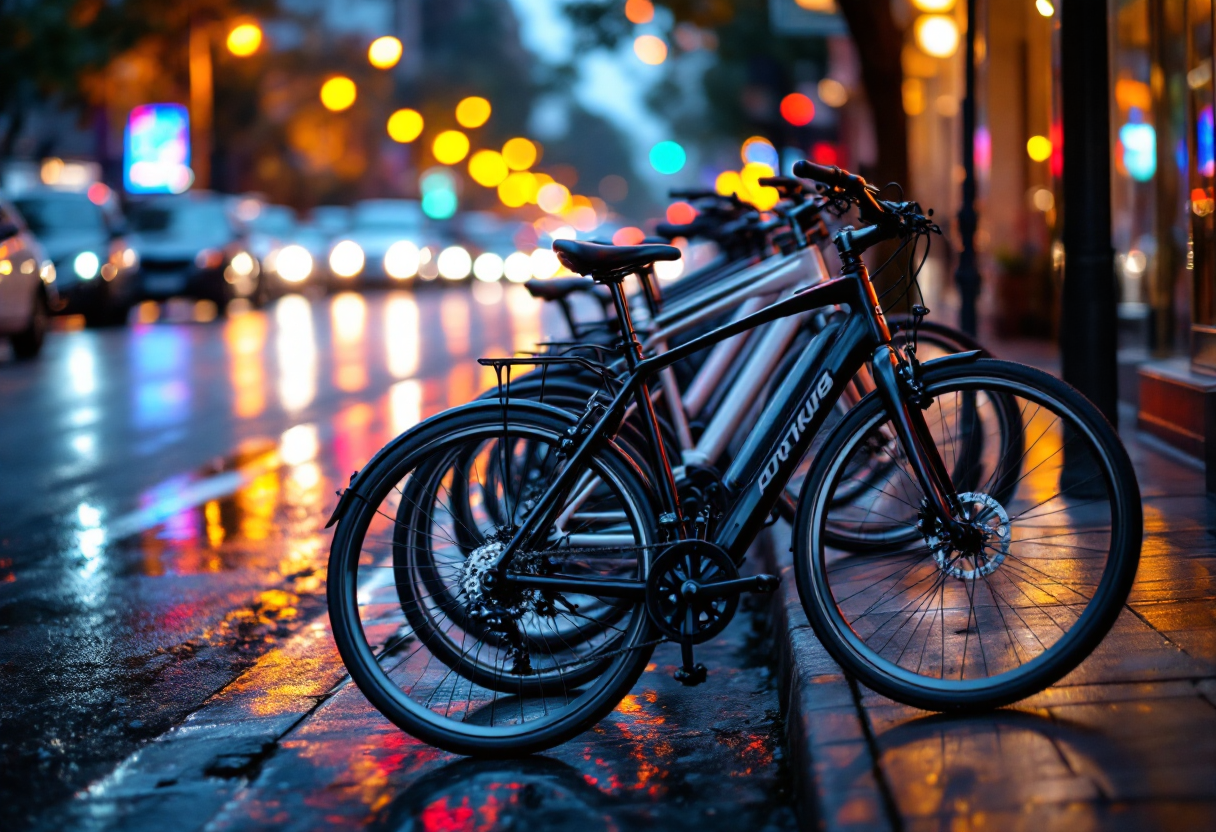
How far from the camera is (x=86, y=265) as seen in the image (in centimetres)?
2136

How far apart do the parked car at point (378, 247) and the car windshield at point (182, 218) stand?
384 inches

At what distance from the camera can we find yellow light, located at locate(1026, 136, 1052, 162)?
16312 mm

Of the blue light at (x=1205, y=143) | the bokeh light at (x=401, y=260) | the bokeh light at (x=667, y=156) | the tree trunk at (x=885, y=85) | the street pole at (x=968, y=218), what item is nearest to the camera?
the blue light at (x=1205, y=143)

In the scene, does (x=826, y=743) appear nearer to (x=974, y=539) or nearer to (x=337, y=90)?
(x=974, y=539)

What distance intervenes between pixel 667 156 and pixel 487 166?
2177 inches

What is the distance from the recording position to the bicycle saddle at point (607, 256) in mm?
4082

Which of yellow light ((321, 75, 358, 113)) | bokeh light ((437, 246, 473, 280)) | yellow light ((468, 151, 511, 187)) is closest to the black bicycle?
yellow light ((321, 75, 358, 113))

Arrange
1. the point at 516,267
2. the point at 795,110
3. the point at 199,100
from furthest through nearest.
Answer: the point at 516,267
the point at 199,100
the point at 795,110

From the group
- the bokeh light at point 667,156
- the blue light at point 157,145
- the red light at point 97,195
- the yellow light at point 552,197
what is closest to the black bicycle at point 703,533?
the red light at point 97,195

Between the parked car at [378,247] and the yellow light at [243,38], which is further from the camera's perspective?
the parked car at [378,247]

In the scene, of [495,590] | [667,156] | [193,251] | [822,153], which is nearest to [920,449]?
[495,590]

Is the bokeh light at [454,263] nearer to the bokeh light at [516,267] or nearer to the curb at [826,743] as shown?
the bokeh light at [516,267]

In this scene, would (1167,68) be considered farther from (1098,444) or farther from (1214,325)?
(1098,444)

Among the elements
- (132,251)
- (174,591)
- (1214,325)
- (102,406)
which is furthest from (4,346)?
(1214,325)
